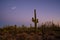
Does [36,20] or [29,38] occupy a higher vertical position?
[36,20]

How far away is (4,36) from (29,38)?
2.76 feet

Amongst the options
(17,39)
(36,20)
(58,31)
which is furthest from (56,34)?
(17,39)

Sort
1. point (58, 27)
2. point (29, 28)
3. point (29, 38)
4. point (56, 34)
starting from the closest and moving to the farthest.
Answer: point (29, 38)
point (56, 34)
point (58, 27)
point (29, 28)

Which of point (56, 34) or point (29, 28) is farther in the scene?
point (29, 28)

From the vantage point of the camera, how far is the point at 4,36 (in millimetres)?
5656

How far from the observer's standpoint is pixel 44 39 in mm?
5836

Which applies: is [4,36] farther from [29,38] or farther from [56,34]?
[56,34]

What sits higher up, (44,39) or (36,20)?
(36,20)

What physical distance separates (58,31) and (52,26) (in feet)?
1.34

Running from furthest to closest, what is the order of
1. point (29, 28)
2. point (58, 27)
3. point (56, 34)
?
point (29, 28) < point (58, 27) < point (56, 34)

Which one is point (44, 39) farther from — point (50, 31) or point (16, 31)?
point (16, 31)

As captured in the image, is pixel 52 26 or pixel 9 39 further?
pixel 52 26

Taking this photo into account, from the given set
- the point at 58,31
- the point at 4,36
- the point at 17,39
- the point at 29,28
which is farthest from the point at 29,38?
the point at 29,28

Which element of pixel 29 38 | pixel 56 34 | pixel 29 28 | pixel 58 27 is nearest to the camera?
pixel 29 38
